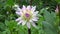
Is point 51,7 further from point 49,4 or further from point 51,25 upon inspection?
point 51,25

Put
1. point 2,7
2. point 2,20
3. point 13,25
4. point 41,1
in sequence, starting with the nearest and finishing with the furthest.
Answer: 1. point 13,25
2. point 2,20
3. point 2,7
4. point 41,1

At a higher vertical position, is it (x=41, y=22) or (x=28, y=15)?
(x=28, y=15)

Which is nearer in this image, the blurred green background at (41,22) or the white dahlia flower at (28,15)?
the blurred green background at (41,22)

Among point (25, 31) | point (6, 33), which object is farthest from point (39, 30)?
point (6, 33)

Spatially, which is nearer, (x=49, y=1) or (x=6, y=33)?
(x=6, y=33)

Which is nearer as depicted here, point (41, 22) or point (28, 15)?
point (28, 15)

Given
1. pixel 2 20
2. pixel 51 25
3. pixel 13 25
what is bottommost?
pixel 2 20

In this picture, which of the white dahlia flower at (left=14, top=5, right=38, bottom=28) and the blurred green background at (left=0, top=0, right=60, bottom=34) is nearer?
the blurred green background at (left=0, top=0, right=60, bottom=34)

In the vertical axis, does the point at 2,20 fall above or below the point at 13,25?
below

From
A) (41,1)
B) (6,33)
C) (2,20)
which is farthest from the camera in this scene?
(41,1)
